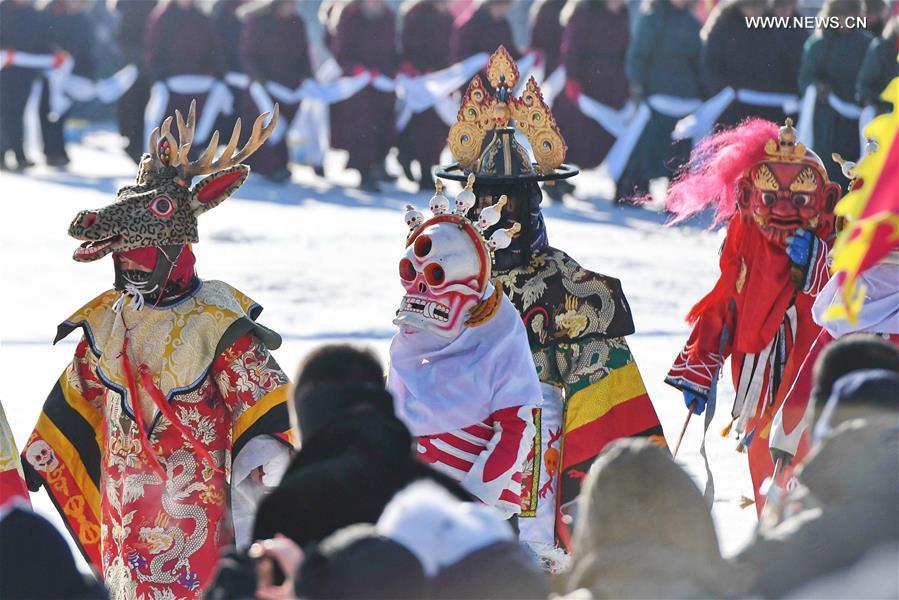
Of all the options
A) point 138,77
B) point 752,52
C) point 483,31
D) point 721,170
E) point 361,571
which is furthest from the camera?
point 138,77

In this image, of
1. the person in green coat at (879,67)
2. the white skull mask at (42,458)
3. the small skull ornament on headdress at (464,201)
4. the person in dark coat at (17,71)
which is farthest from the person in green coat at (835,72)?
the white skull mask at (42,458)

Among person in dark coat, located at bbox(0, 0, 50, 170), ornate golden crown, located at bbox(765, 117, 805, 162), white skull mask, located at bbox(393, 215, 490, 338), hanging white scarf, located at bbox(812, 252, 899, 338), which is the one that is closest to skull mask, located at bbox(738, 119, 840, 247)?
ornate golden crown, located at bbox(765, 117, 805, 162)

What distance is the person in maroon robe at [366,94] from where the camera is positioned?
1722 cm

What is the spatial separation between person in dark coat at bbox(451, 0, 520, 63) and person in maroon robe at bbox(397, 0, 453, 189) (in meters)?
0.21

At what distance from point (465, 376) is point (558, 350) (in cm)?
70

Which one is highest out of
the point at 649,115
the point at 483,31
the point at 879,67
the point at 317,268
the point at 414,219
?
the point at 414,219

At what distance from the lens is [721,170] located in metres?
6.46

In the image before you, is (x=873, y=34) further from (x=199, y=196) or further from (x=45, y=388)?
(x=199, y=196)

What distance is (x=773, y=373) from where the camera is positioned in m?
6.33

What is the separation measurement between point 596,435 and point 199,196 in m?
1.54

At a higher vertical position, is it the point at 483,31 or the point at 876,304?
the point at 876,304

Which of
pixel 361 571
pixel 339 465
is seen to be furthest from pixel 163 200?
pixel 361 571

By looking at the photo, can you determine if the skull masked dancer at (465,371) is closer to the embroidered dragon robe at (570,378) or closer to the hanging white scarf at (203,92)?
the embroidered dragon robe at (570,378)

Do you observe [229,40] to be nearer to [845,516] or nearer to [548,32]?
[548,32]
